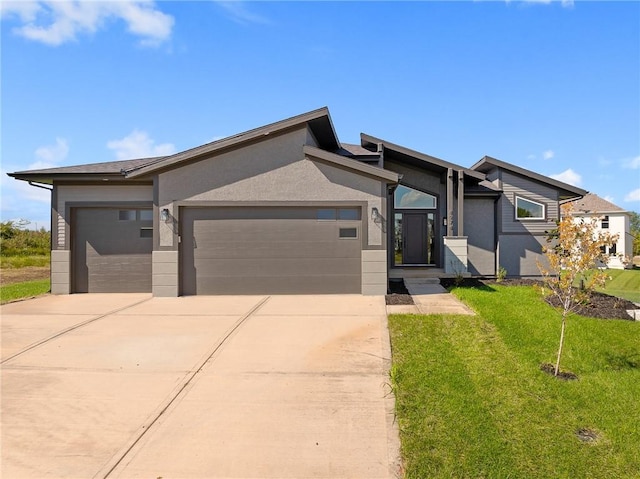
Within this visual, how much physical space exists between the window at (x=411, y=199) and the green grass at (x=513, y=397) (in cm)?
778

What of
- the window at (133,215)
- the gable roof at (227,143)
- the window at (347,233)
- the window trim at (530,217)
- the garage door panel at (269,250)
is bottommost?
the garage door panel at (269,250)

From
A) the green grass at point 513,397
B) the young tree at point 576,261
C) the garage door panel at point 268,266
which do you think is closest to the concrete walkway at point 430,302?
the green grass at point 513,397

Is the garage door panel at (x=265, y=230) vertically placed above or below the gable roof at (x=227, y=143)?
below

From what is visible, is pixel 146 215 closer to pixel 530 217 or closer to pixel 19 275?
pixel 19 275

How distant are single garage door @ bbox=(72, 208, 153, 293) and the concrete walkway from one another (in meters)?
7.49

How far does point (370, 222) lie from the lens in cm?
990

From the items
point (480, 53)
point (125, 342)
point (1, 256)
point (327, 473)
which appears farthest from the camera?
point (1, 256)

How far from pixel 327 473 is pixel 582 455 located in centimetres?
219

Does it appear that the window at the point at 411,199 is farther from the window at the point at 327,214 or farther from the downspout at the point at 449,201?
the window at the point at 327,214

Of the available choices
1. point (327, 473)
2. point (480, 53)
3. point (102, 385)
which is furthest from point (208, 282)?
point (480, 53)

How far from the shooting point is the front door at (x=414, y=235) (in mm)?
14359

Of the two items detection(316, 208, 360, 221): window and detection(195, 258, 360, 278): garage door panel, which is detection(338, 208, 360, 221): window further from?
detection(195, 258, 360, 278): garage door panel

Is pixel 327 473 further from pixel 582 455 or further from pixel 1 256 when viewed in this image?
pixel 1 256

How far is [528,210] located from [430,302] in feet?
26.9
